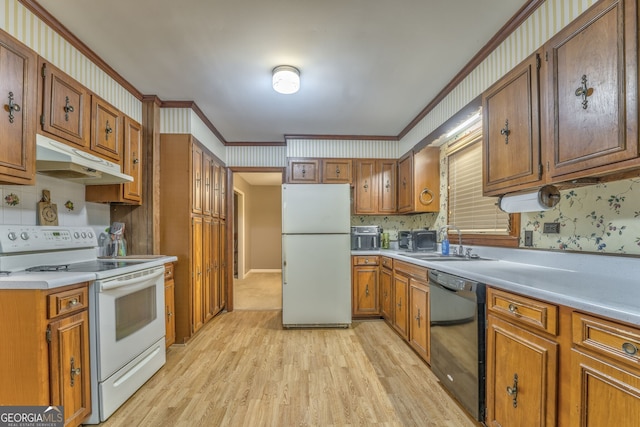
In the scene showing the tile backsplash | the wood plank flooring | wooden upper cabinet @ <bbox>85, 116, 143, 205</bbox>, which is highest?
wooden upper cabinet @ <bbox>85, 116, 143, 205</bbox>

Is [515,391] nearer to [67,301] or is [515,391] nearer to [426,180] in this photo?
[67,301]

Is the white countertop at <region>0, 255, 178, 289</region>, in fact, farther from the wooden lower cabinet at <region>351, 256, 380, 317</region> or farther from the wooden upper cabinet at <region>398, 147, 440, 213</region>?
the wooden upper cabinet at <region>398, 147, 440, 213</region>

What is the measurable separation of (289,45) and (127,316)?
210 centimetres

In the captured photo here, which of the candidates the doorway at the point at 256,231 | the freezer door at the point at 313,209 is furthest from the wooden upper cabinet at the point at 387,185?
A: the doorway at the point at 256,231

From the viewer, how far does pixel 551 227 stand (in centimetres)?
191

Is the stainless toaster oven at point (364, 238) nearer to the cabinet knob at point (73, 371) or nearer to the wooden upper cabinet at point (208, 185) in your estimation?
the wooden upper cabinet at point (208, 185)

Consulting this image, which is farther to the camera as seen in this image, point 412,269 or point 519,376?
point 412,269

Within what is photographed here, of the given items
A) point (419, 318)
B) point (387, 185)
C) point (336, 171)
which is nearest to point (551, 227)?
point (419, 318)

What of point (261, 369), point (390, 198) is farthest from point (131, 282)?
point (390, 198)

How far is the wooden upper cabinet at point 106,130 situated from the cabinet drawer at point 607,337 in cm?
297

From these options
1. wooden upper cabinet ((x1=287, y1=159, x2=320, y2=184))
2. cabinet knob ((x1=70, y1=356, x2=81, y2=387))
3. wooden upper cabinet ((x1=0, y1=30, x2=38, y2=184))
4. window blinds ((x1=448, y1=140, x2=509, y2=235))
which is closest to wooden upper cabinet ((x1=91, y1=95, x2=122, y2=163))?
wooden upper cabinet ((x1=0, y1=30, x2=38, y2=184))

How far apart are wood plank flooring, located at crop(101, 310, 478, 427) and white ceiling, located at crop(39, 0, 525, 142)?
236cm

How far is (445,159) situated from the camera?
11.6 ft

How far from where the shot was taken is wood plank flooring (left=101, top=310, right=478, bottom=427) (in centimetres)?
184
